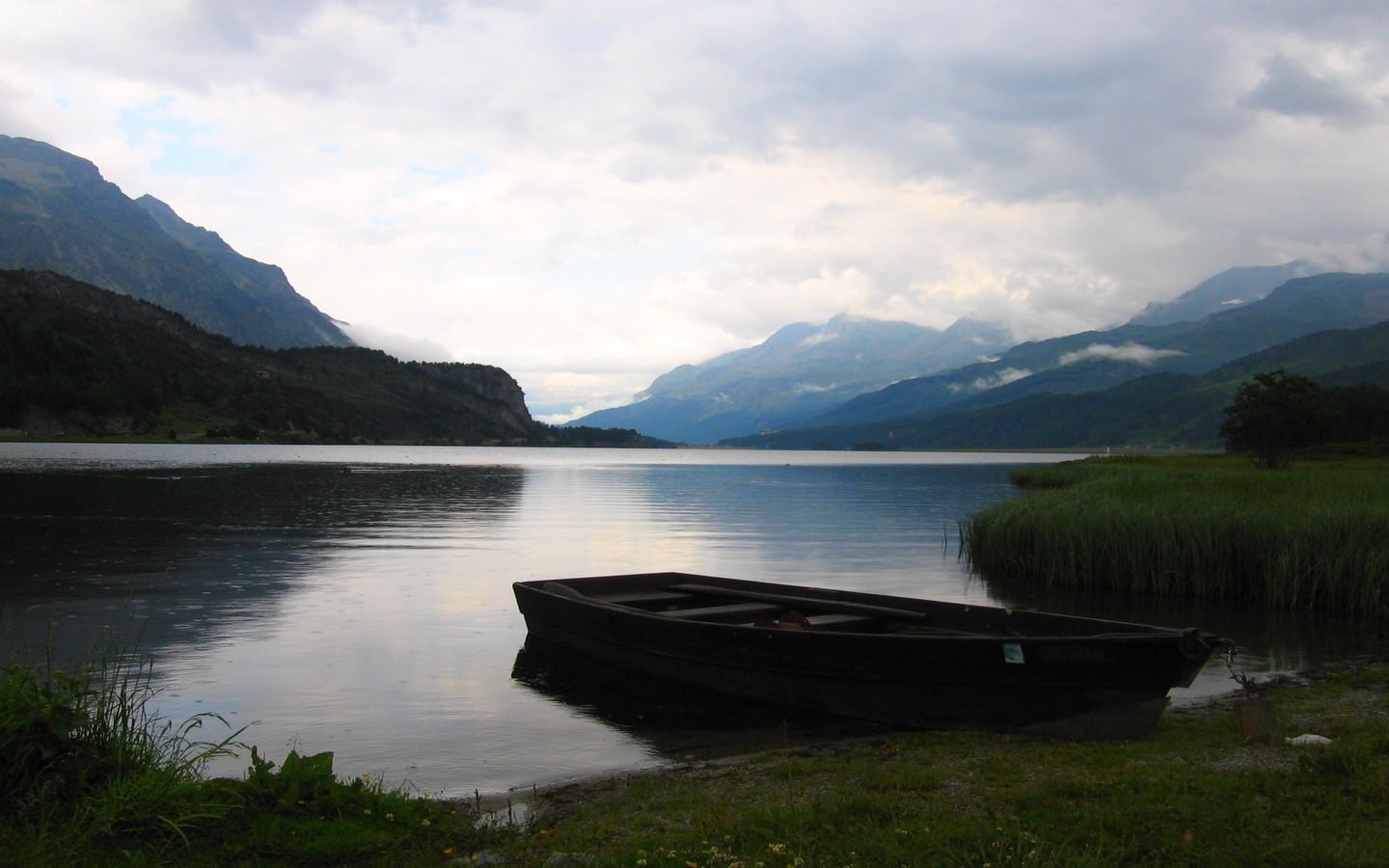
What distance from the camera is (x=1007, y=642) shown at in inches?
536

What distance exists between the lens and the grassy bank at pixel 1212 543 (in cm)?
2619

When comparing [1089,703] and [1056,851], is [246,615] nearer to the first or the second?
[1089,703]

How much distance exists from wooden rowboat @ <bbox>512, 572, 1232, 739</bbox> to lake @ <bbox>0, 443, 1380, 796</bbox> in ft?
4.45

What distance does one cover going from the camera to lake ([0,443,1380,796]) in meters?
14.9

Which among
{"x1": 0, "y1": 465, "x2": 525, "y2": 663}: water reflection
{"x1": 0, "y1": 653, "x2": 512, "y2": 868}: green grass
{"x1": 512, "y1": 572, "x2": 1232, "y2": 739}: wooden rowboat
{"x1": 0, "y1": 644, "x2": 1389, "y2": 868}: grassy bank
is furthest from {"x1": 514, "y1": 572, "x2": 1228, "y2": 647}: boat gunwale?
{"x1": 0, "y1": 465, "x2": 525, "y2": 663}: water reflection

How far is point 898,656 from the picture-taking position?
14.8m

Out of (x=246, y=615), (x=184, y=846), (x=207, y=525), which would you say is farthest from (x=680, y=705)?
Result: (x=207, y=525)

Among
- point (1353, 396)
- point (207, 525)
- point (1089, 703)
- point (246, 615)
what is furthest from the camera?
point (1353, 396)

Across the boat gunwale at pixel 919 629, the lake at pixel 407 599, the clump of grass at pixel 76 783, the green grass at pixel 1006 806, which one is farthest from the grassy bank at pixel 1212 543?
the clump of grass at pixel 76 783

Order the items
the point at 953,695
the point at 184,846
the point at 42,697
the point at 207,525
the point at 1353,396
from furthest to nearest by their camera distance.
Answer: the point at 1353,396
the point at 207,525
the point at 953,695
the point at 42,697
the point at 184,846

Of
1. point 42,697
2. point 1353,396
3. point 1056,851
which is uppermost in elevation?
point 1353,396

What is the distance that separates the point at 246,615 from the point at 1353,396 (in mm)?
136169

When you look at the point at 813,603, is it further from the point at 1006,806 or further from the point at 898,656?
the point at 1006,806

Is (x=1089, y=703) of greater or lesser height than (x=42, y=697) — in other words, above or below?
below
